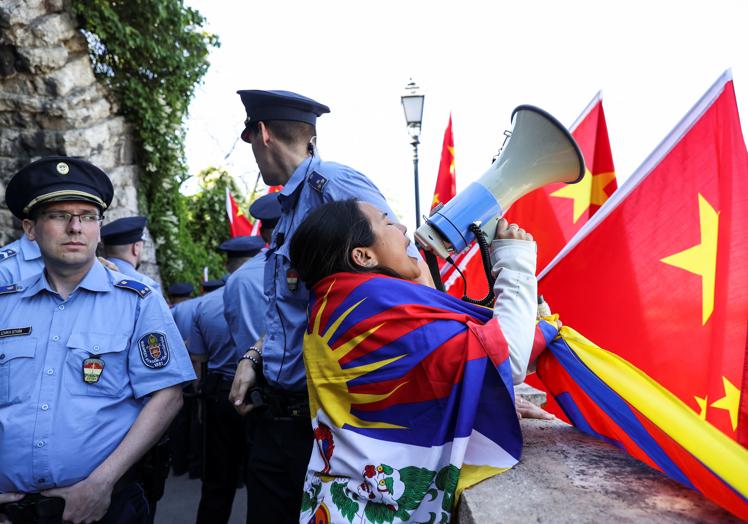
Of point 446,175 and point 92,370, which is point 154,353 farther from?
point 446,175

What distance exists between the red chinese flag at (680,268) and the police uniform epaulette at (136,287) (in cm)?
187

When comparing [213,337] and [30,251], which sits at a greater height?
[30,251]

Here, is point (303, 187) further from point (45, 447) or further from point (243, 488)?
point (243, 488)

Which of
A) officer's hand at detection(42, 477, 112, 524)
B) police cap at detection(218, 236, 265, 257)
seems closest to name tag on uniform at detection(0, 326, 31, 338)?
officer's hand at detection(42, 477, 112, 524)

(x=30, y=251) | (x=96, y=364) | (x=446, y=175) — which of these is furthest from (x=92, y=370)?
(x=446, y=175)

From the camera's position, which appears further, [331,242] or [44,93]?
[44,93]

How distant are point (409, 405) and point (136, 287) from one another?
1.45 meters

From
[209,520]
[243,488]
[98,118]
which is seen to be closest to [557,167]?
[209,520]

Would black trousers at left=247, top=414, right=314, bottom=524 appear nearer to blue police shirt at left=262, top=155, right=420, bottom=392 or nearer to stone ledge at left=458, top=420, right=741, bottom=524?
blue police shirt at left=262, top=155, right=420, bottom=392

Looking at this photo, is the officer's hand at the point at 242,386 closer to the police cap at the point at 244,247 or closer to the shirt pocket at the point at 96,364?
the shirt pocket at the point at 96,364

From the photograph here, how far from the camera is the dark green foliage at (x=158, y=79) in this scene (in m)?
8.70

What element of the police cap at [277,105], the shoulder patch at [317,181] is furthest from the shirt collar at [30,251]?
the shoulder patch at [317,181]

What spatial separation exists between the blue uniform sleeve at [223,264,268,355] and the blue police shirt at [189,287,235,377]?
596 millimetres

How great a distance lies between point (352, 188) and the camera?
7.51 ft
